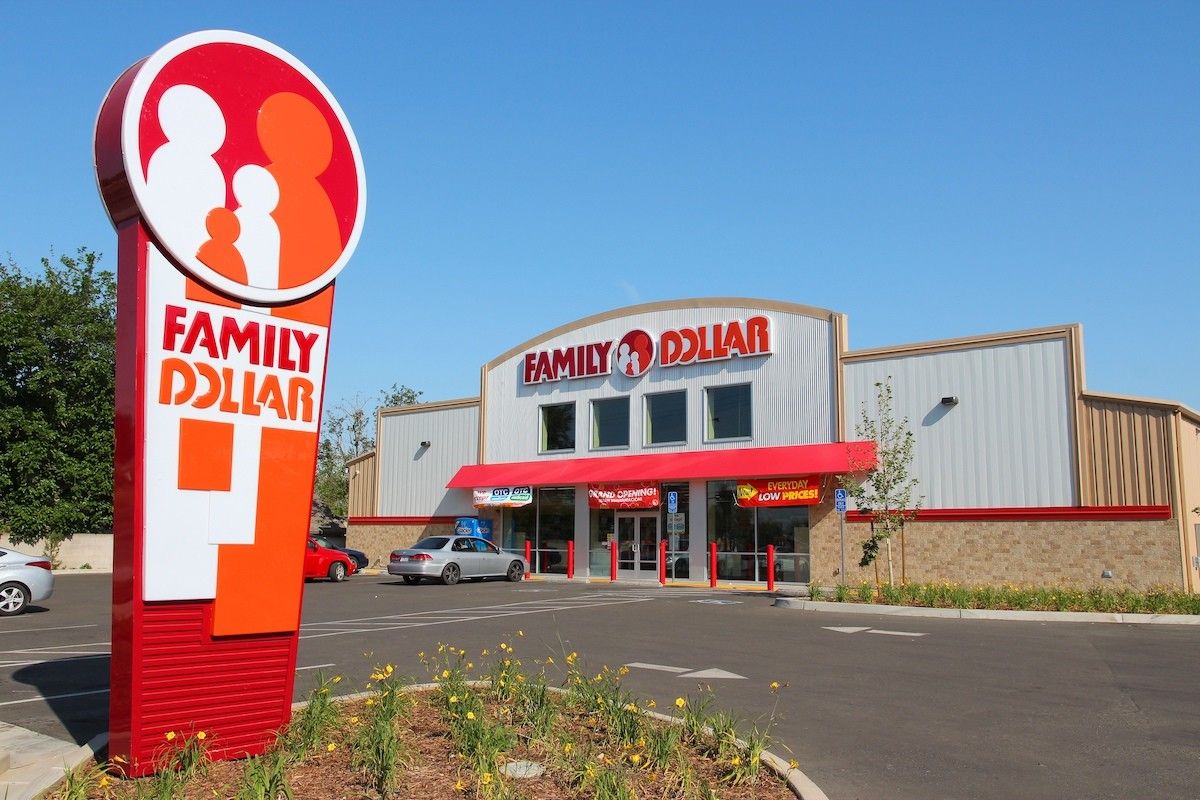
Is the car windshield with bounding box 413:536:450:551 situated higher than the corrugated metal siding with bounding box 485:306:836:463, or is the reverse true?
the corrugated metal siding with bounding box 485:306:836:463

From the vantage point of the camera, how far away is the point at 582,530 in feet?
108

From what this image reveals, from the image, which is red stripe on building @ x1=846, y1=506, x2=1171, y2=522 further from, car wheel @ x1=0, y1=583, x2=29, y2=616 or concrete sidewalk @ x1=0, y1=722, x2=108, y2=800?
concrete sidewalk @ x1=0, y1=722, x2=108, y2=800

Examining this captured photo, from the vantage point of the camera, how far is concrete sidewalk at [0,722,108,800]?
19.4 feet

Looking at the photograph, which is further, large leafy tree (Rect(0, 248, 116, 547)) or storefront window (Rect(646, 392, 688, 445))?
large leafy tree (Rect(0, 248, 116, 547))

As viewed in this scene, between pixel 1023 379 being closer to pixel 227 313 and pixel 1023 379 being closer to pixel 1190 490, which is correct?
pixel 1190 490

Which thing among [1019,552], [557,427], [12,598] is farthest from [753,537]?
[12,598]

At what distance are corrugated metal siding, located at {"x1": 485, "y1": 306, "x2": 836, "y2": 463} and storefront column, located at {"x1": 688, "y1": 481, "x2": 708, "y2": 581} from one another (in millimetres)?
1431

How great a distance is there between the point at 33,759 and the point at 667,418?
2586cm

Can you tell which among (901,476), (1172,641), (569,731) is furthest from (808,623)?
(569,731)

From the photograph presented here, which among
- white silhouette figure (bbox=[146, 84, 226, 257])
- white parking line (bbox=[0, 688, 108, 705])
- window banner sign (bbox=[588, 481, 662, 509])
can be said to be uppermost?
white silhouette figure (bbox=[146, 84, 226, 257])

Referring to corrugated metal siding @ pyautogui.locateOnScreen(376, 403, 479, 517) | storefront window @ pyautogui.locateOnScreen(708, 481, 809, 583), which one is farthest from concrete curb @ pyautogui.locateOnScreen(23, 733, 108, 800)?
corrugated metal siding @ pyautogui.locateOnScreen(376, 403, 479, 517)

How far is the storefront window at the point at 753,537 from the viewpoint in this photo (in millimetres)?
28016

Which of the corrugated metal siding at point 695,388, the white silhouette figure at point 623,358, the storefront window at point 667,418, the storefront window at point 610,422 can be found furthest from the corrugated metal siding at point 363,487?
the storefront window at point 667,418

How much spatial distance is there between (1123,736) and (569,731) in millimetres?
4353
